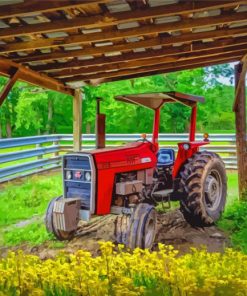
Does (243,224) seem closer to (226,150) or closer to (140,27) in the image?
(140,27)

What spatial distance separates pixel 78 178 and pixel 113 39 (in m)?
1.69

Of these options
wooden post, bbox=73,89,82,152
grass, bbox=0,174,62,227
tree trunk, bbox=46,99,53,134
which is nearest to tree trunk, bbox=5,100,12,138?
tree trunk, bbox=46,99,53,134

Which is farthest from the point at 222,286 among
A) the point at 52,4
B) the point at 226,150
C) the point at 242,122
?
the point at 226,150

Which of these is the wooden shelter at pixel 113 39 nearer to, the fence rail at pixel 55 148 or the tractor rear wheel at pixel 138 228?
the fence rail at pixel 55 148

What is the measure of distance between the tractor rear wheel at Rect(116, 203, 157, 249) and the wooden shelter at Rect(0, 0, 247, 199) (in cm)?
178

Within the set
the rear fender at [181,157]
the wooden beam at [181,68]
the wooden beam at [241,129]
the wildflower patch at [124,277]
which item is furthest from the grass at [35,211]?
the wooden beam at [181,68]

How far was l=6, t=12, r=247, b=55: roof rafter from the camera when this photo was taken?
12.3 ft

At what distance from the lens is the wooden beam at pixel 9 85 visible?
15.2 ft

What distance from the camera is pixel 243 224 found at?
523cm

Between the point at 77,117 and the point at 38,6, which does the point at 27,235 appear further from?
the point at 38,6

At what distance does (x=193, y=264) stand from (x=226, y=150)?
681cm

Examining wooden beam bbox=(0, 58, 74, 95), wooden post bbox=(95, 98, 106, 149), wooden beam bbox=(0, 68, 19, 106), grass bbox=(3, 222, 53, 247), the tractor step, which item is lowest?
grass bbox=(3, 222, 53, 247)

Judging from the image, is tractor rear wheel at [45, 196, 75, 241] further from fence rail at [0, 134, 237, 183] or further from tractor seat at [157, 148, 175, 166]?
fence rail at [0, 134, 237, 183]

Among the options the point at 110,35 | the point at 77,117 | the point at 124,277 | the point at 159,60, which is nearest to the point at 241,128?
the point at 159,60
